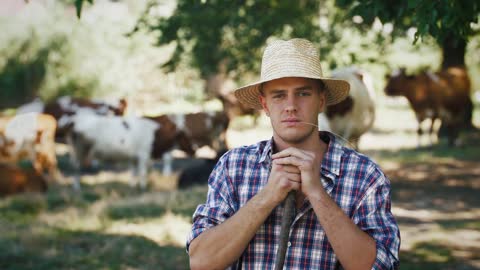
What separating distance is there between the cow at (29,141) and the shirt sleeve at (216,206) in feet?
32.3

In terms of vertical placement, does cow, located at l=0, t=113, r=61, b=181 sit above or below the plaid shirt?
above

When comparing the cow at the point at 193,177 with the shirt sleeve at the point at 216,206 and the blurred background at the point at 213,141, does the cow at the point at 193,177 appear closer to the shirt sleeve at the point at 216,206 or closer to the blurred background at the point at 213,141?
the blurred background at the point at 213,141

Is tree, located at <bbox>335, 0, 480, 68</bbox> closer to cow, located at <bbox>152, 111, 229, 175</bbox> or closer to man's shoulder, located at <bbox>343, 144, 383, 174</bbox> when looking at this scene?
man's shoulder, located at <bbox>343, 144, 383, 174</bbox>

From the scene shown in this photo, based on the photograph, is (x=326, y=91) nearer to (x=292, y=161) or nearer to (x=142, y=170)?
(x=292, y=161)

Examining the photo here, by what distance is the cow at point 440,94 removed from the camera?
48.1 ft

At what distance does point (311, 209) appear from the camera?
8.14 ft

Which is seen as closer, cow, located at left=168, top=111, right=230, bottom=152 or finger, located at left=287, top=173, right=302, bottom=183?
finger, located at left=287, top=173, right=302, bottom=183

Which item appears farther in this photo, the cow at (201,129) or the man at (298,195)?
the cow at (201,129)

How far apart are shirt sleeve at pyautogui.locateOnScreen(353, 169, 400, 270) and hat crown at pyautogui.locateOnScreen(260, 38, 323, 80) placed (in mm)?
511

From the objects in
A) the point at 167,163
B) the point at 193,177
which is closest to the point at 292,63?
the point at 193,177

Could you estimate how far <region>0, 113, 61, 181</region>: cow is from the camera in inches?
464

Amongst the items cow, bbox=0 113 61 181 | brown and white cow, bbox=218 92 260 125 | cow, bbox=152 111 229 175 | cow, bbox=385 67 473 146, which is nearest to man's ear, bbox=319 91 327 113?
cow, bbox=152 111 229 175

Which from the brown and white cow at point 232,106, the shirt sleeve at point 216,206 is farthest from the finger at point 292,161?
the brown and white cow at point 232,106

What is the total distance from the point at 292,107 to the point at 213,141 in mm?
10596
